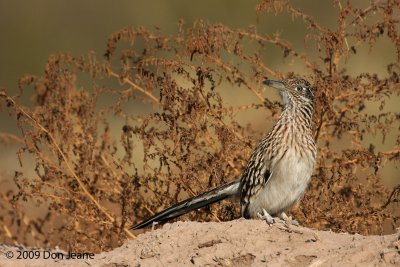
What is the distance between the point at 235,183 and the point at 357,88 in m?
1.12

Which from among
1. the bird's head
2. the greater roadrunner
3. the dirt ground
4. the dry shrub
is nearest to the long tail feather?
the greater roadrunner

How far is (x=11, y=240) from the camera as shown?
31.8 ft

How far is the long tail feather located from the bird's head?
68cm

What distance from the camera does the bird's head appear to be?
799cm

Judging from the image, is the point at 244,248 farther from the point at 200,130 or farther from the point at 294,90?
the point at 200,130

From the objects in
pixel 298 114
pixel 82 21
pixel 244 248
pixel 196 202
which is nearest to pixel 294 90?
pixel 298 114

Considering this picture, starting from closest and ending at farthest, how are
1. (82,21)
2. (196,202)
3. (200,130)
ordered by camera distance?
→ 1. (196,202)
2. (200,130)
3. (82,21)

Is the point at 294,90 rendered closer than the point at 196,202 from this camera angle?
No

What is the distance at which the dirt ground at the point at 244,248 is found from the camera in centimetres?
593

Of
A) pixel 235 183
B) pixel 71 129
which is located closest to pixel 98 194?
pixel 71 129

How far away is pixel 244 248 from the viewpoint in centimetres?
634

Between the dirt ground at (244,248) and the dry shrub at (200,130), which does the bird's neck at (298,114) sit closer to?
the dry shrub at (200,130)

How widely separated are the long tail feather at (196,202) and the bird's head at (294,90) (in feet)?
2.23

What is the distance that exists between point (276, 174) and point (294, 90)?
75 centimetres
